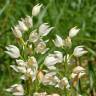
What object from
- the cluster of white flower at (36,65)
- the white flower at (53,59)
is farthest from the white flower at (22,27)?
the white flower at (53,59)

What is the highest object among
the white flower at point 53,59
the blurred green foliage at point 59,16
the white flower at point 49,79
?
the blurred green foliage at point 59,16

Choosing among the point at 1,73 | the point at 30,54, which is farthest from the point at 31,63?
the point at 1,73

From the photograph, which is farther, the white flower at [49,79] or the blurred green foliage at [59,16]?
the blurred green foliage at [59,16]

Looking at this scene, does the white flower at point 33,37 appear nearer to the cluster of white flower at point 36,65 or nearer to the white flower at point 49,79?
the cluster of white flower at point 36,65

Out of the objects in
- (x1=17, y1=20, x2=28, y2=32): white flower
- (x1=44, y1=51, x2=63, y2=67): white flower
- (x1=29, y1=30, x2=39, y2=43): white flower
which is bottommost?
(x1=44, y1=51, x2=63, y2=67): white flower

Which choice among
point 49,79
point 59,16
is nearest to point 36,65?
point 49,79

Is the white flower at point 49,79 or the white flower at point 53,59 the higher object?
→ the white flower at point 53,59

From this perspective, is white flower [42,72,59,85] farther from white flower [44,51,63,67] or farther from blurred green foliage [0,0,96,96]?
blurred green foliage [0,0,96,96]

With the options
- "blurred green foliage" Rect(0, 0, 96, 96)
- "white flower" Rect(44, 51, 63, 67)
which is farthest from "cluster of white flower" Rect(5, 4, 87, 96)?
"blurred green foliage" Rect(0, 0, 96, 96)

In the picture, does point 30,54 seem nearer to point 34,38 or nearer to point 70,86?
point 34,38

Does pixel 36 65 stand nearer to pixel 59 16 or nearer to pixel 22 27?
pixel 22 27

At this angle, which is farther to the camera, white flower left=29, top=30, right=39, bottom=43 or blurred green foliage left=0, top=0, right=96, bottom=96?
blurred green foliage left=0, top=0, right=96, bottom=96

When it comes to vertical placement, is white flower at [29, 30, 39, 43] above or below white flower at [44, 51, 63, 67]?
above
